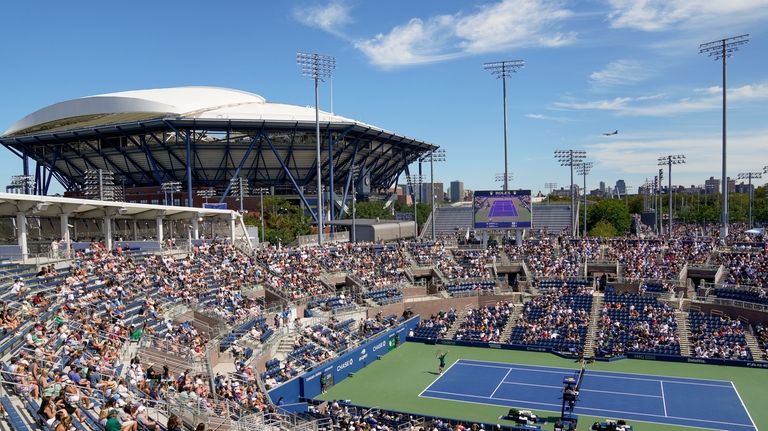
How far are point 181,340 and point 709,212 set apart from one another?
105m

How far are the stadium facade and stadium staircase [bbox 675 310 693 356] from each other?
145 feet

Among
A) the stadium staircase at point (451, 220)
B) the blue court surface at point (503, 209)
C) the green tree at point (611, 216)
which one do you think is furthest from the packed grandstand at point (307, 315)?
the green tree at point (611, 216)

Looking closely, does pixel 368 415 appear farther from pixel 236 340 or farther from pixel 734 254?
pixel 734 254

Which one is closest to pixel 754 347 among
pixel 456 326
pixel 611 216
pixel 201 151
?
pixel 456 326

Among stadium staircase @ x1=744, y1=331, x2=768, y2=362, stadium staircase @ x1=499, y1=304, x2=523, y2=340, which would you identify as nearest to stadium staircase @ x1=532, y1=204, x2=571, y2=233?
stadium staircase @ x1=499, y1=304, x2=523, y2=340

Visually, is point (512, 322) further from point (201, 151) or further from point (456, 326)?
point (201, 151)

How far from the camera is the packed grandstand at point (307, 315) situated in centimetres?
1574

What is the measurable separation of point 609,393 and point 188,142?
5461 cm

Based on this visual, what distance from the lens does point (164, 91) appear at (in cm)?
8525

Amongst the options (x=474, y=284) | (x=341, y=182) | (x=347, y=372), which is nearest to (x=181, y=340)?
(x=347, y=372)

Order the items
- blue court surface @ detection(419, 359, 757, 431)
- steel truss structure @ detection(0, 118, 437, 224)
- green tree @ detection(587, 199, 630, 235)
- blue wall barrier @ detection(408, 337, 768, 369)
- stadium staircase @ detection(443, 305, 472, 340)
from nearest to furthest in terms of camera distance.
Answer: blue court surface @ detection(419, 359, 757, 431), blue wall barrier @ detection(408, 337, 768, 369), stadium staircase @ detection(443, 305, 472, 340), steel truss structure @ detection(0, 118, 437, 224), green tree @ detection(587, 199, 630, 235)

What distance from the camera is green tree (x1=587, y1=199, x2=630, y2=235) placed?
83.8 metres

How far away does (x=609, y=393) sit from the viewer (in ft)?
87.9

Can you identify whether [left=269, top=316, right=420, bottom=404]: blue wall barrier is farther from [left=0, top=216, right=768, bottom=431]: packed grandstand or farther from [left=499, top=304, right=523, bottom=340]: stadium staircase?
[left=499, top=304, right=523, bottom=340]: stadium staircase
